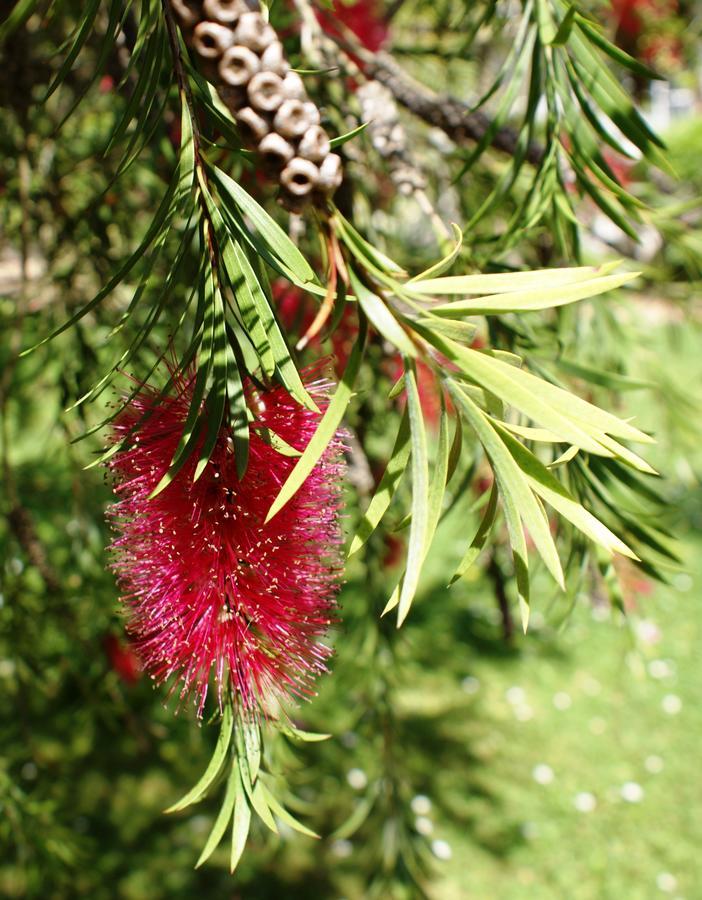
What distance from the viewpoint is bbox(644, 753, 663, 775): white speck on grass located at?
2475mm

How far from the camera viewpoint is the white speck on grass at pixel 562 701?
2.79m

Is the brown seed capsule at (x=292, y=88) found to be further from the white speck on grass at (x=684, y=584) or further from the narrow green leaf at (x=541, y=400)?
the white speck on grass at (x=684, y=584)

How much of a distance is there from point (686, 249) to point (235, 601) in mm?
823

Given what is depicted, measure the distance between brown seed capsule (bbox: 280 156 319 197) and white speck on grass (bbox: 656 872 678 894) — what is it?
2260 millimetres

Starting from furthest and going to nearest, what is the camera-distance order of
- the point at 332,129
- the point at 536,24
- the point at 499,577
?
1. the point at 499,577
2. the point at 332,129
3. the point at 536,24

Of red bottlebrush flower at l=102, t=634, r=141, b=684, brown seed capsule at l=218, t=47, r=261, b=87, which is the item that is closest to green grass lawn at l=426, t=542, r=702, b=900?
red bottlebrush flower at l=102, t=634, r=141, b=684

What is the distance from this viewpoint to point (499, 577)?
99 centimetres

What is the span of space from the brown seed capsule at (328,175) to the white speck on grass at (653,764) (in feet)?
8.32

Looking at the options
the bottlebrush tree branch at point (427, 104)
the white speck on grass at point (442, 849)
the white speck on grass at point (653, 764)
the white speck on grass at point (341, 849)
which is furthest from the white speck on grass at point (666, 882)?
the bottlebrush tree branch at point (427, 104)

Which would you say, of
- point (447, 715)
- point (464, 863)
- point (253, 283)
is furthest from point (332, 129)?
point (447, 715)

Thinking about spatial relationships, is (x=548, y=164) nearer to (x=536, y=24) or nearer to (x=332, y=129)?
(x=536, y=24)

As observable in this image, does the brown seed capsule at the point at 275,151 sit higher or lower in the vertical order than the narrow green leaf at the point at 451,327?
higher

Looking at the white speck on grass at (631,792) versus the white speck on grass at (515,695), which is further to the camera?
the white speck on grass at (515,695)

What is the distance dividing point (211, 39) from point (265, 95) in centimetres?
4
